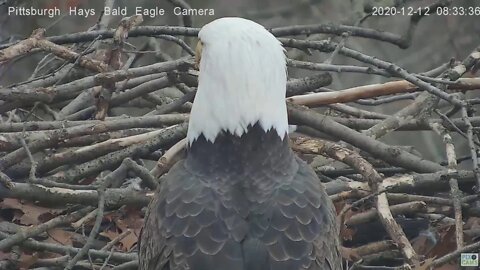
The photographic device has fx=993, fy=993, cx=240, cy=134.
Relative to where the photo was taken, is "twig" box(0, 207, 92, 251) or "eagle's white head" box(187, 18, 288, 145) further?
"twig" box(0, 207, 92, 251)

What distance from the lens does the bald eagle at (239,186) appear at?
11.1 ft

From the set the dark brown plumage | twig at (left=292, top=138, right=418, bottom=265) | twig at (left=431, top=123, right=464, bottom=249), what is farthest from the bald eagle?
twig at (left=431, top=123, right=464, bottom=249)

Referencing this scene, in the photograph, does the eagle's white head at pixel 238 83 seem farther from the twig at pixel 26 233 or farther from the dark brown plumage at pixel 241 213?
the twig at pixel 26 233

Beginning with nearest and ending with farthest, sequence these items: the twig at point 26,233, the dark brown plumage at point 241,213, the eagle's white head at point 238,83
A: the dark brown plumage at point 241,213
the eagle's white head at point 238,83
the twig at point 26,233

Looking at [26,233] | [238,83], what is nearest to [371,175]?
[238,83]

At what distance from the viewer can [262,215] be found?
137 inches

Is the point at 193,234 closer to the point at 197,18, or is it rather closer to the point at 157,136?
the point at 157,136

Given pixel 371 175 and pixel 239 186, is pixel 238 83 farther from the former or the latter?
pixel 371 175

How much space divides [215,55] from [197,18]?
3729mm

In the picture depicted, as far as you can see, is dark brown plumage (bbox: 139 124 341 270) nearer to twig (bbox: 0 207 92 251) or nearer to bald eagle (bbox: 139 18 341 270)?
bald eagle (bbox: 139 18 341 270)

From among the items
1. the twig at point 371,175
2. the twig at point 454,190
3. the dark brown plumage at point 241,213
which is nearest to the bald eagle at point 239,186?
the dark brown plumage at point 241,213

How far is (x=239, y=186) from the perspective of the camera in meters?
3.60

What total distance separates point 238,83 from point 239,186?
1.40ft

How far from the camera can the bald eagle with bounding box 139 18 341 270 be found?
3.39m
